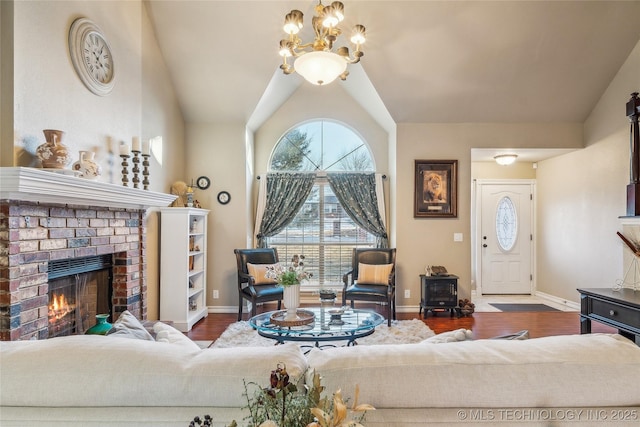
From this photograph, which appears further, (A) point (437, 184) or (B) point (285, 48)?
(A) point (437, 184)

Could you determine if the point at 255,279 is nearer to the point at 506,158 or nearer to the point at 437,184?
the point at 437,184

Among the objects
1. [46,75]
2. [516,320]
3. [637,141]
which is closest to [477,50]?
[637,141]

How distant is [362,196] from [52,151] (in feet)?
13.7

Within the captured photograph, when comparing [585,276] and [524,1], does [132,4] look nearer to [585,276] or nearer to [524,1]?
[524,1]

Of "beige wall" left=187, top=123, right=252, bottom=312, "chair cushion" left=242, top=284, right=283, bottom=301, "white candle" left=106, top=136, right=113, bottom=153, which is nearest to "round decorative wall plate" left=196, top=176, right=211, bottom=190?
"beige wall" left=187, top=123, right=252, bottom=312

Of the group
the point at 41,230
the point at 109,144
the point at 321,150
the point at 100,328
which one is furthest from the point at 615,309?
the point at 109,144

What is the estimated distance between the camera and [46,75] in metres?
2.65

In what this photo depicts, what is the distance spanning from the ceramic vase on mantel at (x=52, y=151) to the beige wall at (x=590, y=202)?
5.87 metres

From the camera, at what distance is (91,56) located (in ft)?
10.4

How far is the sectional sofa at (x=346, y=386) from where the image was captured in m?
1.06

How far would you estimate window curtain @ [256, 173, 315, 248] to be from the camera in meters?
5.86

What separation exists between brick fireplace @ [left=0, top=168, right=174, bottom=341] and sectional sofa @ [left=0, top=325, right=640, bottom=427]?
1.48 m

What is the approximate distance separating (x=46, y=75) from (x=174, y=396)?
267cm

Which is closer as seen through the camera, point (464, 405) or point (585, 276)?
point (464, 405)
